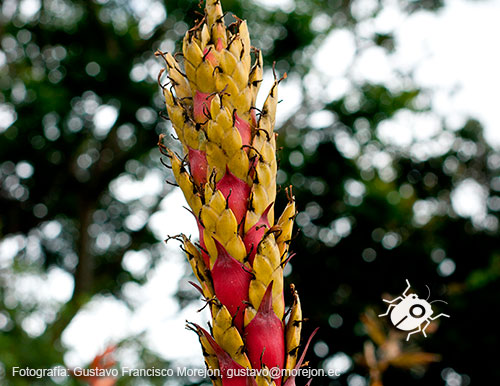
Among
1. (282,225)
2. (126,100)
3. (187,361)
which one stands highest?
(282,225)

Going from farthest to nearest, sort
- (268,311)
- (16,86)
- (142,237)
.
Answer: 1. (142,237)
2. (16,86)
3. (268,311)

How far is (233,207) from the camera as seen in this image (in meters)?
0.76

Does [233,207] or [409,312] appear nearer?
[233,207]

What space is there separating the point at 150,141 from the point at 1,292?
399 centimetres

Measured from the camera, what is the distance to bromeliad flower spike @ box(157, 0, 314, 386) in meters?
0.73

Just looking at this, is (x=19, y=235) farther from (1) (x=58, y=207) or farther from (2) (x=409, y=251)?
(2) (x=409, y=251)

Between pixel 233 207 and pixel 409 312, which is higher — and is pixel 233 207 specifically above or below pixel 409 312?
above

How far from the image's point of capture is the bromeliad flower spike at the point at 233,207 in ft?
2.38

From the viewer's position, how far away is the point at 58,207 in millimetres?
9375

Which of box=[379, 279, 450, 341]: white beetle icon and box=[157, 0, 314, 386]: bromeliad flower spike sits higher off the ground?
box=[157, 0, 314, 386]: bromeliad flower spike

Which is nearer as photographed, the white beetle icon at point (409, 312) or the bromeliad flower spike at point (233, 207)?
the bromeliad flower spike at point (233, 207)

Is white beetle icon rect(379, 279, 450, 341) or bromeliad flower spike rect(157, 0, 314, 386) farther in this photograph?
white beetle icon rect(379, 279, 450, 341)

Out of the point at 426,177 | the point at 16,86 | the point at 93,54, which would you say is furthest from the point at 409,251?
the point at 16,86

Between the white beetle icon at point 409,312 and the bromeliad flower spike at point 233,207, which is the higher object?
the bromeliad flower spike at point 233,207
